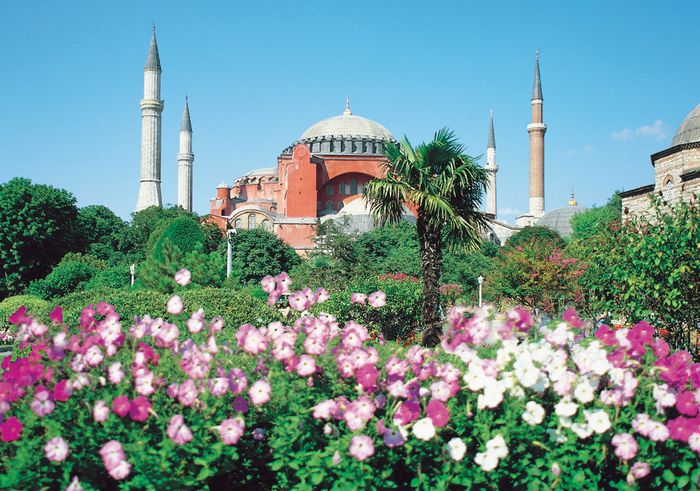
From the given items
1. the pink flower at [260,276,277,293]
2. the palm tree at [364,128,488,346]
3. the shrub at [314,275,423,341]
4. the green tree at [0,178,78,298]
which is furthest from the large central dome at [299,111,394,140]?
the pink flower at [260,276,277,293]

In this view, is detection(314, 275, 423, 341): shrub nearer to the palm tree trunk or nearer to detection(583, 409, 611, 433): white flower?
the palm tree trunk

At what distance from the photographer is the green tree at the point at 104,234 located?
121 ft

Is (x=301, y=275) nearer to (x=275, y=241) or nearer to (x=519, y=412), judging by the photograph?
(x=275, y=241)

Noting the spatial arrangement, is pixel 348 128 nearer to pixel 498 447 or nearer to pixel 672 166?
pixel 672 166

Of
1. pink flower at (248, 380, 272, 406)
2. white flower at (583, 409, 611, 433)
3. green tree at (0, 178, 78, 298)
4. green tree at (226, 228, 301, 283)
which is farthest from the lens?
green tree at (226, 228, 301, 283)

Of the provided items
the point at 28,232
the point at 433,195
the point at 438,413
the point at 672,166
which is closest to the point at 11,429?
the point at 438,413

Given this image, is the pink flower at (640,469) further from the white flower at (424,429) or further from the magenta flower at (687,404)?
the white flower at (424,429)

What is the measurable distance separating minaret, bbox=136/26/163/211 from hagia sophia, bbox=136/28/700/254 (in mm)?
62

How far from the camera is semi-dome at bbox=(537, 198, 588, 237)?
53812mm

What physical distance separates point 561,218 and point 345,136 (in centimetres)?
1888

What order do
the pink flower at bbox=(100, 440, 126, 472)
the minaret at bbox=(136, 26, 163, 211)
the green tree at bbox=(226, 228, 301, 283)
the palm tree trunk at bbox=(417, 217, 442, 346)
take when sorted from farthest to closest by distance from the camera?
the minaret at bbox=(136, 26, 163, 211)
the green tree at bbox=(226, 228, 301, 283)
the palm tree trunk at bbox=(417, 217, 442, 346)
the pink flower at bbox=(100, 440, 126, 472)

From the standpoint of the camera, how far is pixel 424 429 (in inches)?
139

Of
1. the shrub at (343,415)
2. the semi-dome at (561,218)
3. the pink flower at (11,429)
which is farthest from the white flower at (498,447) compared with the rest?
the semi-dome at (561,218)

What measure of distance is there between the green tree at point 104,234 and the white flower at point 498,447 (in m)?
33.9
